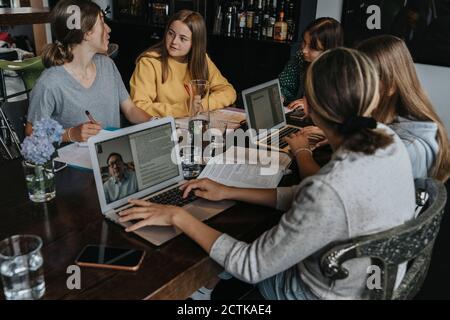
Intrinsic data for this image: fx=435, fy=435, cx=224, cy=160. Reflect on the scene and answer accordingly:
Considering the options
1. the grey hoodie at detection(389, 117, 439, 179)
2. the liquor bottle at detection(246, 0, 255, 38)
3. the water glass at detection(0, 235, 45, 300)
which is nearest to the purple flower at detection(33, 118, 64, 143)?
the water glass at detection(0, 235, 45, 300)

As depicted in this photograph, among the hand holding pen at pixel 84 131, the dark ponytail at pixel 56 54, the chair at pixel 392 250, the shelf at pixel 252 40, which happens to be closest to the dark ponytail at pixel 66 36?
the dark ponytail at pixel 56 54

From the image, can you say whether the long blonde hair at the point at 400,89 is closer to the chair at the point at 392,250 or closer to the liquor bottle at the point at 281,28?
the chair at the point at 392,250

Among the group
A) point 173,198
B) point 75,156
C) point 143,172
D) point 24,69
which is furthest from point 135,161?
point 24,69

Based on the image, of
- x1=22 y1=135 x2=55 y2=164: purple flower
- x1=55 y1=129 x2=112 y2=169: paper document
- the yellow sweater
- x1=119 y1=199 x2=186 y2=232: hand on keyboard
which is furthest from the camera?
the yellow sweater

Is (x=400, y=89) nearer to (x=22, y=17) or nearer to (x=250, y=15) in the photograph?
(x=22, y=17)

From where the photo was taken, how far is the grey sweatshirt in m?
0.95

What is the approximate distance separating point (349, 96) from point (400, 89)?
2.03ft

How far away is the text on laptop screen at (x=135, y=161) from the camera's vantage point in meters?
1.23

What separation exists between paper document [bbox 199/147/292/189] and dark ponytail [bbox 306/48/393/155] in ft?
1.54

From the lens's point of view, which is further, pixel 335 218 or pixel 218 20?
pixel 218 20

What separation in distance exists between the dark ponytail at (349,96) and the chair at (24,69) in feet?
8.39

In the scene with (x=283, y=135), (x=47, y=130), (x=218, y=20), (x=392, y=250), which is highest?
(x=218, y=20)

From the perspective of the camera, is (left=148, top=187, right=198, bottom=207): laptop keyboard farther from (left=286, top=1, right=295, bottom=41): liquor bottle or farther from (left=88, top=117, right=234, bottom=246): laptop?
(left=286, top=1, right=295, bottom=41): liquor bottle

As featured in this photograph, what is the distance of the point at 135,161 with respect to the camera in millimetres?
1298
